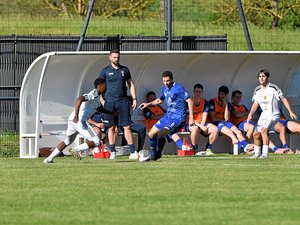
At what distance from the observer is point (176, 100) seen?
20203mm

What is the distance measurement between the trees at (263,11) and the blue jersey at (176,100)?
41.9 feet

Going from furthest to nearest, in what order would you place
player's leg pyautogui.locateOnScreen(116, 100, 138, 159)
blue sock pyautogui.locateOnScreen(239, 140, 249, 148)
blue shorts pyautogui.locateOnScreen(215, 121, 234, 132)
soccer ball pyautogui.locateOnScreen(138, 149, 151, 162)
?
blue shorts pyautogui.locateOnScreen(215, 121, 234, 132) < blue sock pyautogui.locateOnScreen(239, 140, 249, 148) < player's leg pyautogui.locateOnScreen(116, 100, 138, 159) < soccer ball pyautogui.locateOnScreen(138, 149, 151, 162)

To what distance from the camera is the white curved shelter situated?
864 inches

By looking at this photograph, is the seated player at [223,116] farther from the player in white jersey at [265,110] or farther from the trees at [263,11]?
the trees at [263,11]

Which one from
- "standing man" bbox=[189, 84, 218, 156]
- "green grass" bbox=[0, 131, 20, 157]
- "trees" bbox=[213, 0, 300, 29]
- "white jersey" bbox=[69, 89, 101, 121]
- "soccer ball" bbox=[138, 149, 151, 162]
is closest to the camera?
"soccer ball" bbox=[138, 149, 151, 162]

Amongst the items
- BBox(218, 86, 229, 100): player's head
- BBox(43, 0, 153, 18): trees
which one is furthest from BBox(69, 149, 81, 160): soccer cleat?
BBox(43, 0, 153, 18): trees

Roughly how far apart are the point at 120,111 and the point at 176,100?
42.0 inches

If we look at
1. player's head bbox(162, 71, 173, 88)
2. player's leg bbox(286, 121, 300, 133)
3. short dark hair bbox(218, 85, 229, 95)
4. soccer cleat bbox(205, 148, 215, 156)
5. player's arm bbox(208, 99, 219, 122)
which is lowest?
soccer cleat bbox(205, 148, 215, 156)

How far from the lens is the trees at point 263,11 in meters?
33.1

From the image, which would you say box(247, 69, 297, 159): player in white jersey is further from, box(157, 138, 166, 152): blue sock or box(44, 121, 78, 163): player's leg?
box(44, 121, 78, 163): player's leg

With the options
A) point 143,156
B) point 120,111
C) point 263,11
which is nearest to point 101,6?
point 263,11

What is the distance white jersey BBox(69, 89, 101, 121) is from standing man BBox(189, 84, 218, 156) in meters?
2.24

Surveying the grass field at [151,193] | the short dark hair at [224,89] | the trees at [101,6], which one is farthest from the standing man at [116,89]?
the trees at [101,6]

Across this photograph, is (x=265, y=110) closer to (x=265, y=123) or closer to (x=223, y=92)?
(x=265, y=123)
